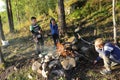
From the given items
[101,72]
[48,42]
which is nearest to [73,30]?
[48,42]

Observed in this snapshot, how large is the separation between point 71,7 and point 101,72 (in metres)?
9.81

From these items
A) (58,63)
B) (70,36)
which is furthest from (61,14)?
(58,63)

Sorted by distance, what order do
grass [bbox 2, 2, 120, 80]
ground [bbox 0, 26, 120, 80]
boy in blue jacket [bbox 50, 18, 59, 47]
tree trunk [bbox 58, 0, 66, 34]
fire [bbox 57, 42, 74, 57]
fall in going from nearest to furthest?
1. ground [bbox 0, 26, 120, 80]
2. grass [bbox 2, 2, 120, 80]
3. fire [bbox 57, 42, 74, 57]
4. boy in blue jacket [bbox 50, 18, 59, 47]
5. tree trunk [bbox 58, 0, 66, 34]

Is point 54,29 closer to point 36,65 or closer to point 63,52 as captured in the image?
point 63,52

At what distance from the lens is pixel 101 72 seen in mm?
11156

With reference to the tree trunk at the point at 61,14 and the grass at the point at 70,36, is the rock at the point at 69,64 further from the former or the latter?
the tree trunk at the point at 61,14

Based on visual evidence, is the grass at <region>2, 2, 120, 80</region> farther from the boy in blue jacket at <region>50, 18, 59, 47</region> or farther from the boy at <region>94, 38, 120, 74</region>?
the boy in blue jacket at <region>50, 18, 59, 47</region>

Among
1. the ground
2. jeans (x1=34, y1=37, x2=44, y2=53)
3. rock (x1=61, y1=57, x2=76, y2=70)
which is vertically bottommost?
the ground

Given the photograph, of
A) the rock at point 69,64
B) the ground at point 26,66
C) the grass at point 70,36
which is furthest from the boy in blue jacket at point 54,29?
the rock at point 69,64

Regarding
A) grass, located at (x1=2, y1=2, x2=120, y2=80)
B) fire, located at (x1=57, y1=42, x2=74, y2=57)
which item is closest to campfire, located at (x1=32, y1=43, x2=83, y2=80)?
fire, located at (x1=57, y1=42, x2=74, y2=57)

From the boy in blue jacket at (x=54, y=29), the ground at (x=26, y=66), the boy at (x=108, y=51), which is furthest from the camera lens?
the boy in blue jacket at (x=54, y=29)

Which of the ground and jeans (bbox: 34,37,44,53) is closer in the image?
the ground

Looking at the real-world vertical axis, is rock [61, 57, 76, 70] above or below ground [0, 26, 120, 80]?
above

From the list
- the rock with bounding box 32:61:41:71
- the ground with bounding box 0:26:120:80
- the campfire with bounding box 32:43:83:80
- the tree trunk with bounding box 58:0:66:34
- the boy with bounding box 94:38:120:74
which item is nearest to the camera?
the boy with bounding box 94:38:120:74
